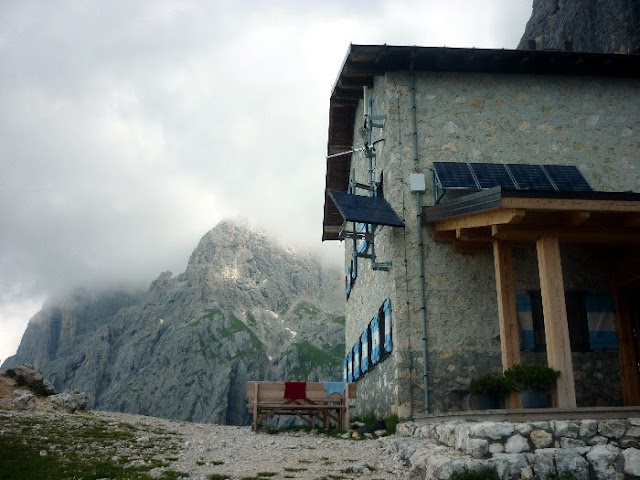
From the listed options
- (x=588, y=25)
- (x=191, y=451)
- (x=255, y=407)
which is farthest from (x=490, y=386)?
(x=588, y=25)

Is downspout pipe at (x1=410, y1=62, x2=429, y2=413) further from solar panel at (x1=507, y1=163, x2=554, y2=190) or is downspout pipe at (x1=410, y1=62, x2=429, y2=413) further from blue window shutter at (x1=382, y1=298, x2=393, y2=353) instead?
solar panel at (x1=507, y1=163, x2=554, y2=190)

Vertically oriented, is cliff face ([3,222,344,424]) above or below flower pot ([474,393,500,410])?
above

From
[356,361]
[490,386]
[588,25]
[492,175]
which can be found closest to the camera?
[490,386]

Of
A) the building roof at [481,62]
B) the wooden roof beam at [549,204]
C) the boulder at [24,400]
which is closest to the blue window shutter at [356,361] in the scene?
the building roof at [481,62]

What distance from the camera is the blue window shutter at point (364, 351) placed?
1626cm

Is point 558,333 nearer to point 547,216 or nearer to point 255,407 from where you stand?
point 547,216

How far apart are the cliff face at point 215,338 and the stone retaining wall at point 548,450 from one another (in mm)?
90498

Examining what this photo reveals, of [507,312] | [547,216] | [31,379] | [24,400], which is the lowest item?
[24,400]

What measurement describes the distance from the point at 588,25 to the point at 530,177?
21.2m

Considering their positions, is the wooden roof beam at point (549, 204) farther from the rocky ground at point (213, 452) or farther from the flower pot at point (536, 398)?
the rocky ground at point (213, 452)

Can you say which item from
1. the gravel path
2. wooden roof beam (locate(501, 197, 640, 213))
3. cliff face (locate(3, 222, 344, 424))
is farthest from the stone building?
cliff face (locate(3, 222, 344, 424))

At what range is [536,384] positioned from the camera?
9383mm

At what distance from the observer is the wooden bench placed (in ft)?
46.8

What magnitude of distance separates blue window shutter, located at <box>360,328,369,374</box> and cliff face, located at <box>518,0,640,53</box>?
1301 centimetres
